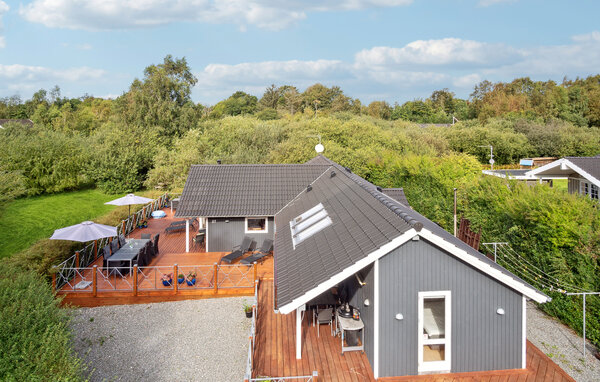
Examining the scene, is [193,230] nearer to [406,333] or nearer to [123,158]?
[406,333]

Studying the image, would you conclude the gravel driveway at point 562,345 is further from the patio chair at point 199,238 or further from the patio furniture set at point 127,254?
the patio chair at point 199,238

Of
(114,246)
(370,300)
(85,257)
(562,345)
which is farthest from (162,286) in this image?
(562,345)

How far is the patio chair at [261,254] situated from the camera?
555 inches

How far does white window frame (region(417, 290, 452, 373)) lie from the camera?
7.05 m

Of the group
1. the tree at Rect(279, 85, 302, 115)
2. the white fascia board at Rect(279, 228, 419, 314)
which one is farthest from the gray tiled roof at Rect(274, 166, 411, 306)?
the tree at Rect(279, 85, 302, 115)

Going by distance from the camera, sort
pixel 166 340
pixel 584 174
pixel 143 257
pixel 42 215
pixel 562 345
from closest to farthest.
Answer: pixel 562 345 → pixel 166 340 → pixel 143 257 → pixel 584 174 → pixel 42 215

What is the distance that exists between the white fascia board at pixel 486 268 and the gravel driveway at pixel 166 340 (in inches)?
200

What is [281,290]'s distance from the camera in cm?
764

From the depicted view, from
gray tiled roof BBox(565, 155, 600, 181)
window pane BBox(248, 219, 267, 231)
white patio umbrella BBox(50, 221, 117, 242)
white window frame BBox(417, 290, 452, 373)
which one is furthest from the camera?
gray tiled roof BBox(565, 155, 600, 181)

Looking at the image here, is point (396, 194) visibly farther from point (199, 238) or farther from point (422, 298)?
point (422, 298)

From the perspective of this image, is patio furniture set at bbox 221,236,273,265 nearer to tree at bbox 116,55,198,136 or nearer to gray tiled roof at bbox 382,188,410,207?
gray tiled roof at bbox 382,188,410,207

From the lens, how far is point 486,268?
22.8 ft

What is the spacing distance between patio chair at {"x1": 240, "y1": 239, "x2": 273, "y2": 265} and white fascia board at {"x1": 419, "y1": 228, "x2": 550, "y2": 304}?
8.51 metres

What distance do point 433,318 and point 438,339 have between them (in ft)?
1.33
